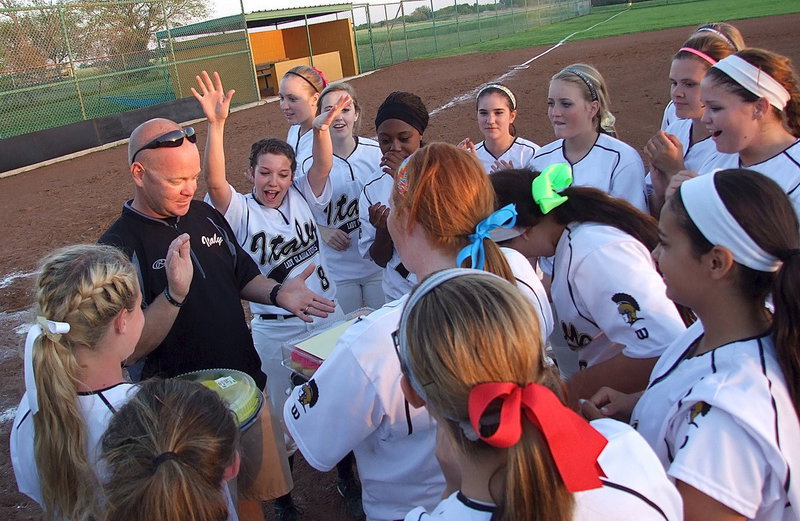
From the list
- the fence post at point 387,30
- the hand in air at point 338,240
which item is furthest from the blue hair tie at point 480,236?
the fence post at point 387,30

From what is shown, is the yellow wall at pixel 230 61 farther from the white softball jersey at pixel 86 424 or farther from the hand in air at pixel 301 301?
the white softball jersey at pixel 86 424

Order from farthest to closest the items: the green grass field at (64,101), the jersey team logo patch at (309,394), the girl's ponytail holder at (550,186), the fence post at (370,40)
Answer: the fence post at (370,40) < the green grass field at (64,101) < the girl's ponytail holder at (550,186) < the jersey team logo patch at (309,394)

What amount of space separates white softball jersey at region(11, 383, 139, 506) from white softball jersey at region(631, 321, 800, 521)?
1702 mm

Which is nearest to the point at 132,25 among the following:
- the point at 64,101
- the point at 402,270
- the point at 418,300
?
the point at 64,101

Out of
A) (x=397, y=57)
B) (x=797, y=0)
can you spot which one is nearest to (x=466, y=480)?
(x=397, y=57)

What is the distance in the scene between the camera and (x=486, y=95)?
4.91 meters

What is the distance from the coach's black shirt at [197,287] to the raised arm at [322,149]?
1.05 meters

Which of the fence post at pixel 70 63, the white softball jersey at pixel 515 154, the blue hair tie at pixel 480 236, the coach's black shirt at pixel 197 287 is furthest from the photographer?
the fence post at pixel 70 63

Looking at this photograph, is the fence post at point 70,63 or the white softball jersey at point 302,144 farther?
the fence post at point 70,63

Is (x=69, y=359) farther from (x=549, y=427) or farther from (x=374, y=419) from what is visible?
(x=549, y=427)

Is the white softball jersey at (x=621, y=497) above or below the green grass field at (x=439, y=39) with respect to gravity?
below

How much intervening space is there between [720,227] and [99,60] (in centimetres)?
1922

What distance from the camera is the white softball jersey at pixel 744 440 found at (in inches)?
62.5

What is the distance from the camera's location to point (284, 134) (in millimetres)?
15094
